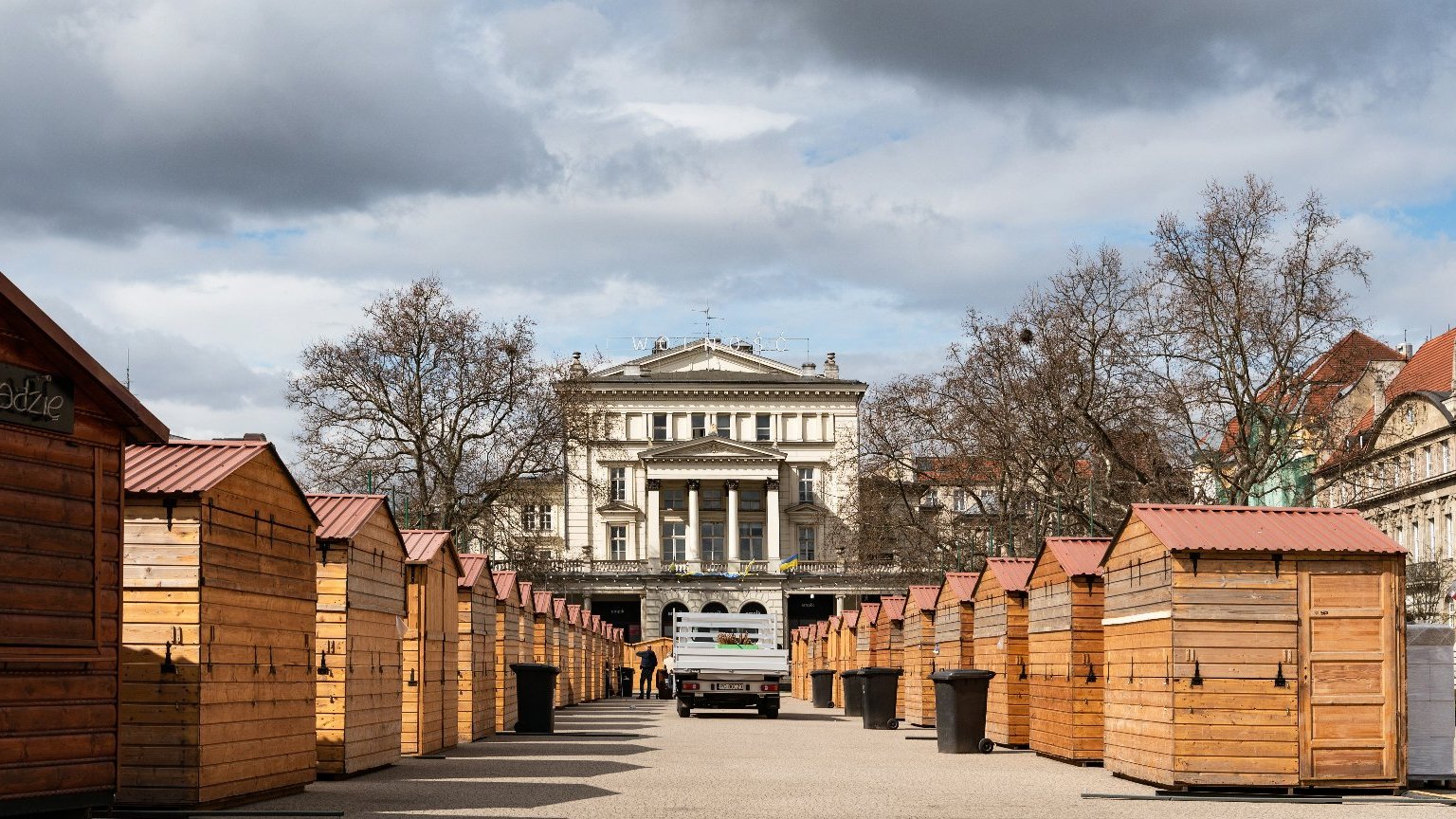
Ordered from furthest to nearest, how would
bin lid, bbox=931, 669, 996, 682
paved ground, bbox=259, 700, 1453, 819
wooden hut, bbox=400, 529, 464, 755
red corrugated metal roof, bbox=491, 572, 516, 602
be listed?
red corrugated metal roof, bbox=491, 572, 516, 602
bin lid, bbox=931, 669, 996, 682
wooden hut, bbox=400, 529, 464, 755
paved ground, bbox=259, 700, 1453, 819

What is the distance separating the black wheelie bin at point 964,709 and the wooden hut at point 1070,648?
1.06m

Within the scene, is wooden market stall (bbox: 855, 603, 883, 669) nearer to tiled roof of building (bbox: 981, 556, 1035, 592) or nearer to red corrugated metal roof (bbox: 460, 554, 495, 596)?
red corrugated metal roof (bbox: 460, 554, 495, 596)

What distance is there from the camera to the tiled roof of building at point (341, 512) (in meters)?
20.7

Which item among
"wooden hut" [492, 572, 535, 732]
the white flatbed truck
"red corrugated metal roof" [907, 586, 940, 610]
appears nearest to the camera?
"wooden hut" [492, 572, 535, 732]

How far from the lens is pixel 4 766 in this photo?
42.4ft

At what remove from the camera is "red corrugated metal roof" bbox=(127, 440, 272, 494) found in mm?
16281

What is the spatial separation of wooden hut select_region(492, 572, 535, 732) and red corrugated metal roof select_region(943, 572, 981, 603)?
847 centimetres

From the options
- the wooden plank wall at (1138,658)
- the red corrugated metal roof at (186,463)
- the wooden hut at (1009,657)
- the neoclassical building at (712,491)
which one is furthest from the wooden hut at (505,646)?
the neoclassical building at (712,491)

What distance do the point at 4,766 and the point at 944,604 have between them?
23.1 m

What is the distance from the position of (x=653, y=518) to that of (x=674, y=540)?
2884 millimetres

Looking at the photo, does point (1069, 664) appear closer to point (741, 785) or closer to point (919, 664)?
point (741, 785)

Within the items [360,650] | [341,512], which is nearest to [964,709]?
[360,650]

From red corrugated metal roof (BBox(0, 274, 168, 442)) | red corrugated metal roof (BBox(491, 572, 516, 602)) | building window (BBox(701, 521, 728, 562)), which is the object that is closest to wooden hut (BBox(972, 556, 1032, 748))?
red corrugated metal roof (BBox(491, 572, 516, 602))

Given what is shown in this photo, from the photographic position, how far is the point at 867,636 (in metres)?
47.7
